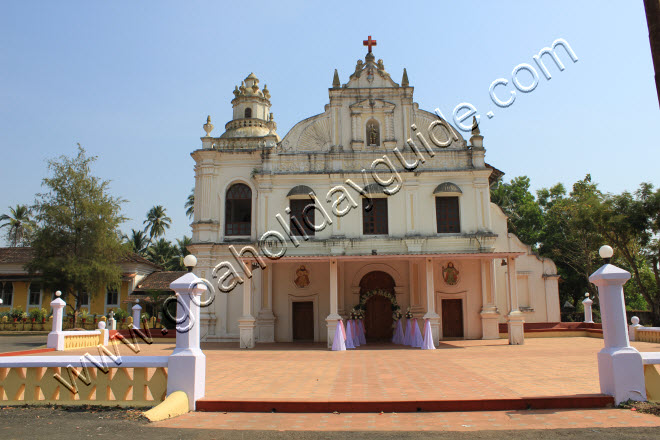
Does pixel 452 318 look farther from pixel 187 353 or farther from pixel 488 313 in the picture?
pixel 187 353

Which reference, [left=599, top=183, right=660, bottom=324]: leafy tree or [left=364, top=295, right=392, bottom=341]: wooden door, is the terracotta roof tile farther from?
[left=599, top=183, right=660, bottom=324]: leafy tree

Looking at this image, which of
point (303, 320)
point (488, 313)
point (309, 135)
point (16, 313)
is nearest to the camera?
point (488, 313)

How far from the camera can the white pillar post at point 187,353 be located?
7.22 metres

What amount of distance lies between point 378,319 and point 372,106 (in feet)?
28.7

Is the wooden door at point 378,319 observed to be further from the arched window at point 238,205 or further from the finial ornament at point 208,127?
the finial ornament at point 208,127

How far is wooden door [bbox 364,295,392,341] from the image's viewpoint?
20.7m

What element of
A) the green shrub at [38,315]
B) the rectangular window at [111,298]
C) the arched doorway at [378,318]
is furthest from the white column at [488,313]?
the green shrub at [38,315]

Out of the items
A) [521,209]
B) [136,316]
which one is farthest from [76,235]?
[521,209]

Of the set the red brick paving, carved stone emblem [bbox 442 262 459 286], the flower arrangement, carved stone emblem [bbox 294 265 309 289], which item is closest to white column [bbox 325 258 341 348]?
the flower arrangement

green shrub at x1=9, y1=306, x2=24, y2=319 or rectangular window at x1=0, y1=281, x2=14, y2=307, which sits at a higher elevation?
rectangular window at x1=0, y1=281, x2=14, y2=307

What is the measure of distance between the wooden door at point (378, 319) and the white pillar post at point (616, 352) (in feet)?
43.8

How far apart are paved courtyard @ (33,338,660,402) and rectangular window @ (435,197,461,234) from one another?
568cm

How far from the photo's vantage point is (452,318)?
20656 millimetres

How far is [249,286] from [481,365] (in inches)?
370
